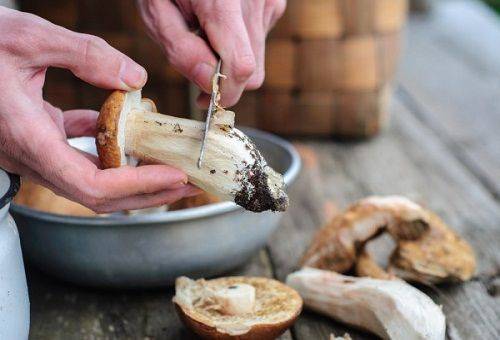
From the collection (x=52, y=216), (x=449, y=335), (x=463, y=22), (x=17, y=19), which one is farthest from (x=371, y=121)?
(x=463, y=22)

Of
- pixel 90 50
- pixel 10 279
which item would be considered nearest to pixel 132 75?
pixel 90 50

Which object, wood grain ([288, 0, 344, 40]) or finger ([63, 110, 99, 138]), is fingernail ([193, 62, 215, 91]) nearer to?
finger ([63, 110, 99, 138])

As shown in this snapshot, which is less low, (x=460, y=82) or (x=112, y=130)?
(x=112, y=130)

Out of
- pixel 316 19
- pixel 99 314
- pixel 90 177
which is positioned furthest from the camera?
pixel 316 19

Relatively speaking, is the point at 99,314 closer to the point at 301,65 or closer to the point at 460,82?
the point at 301,65

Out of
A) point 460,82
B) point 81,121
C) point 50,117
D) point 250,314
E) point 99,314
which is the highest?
point 50,117

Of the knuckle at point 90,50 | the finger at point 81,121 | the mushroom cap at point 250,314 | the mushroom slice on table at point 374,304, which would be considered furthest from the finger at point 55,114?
the mushroom slice on table at point 374,304

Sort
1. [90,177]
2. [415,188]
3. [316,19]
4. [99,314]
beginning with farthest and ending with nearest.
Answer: [316,19], [415,188], [99,314], [90,177]
